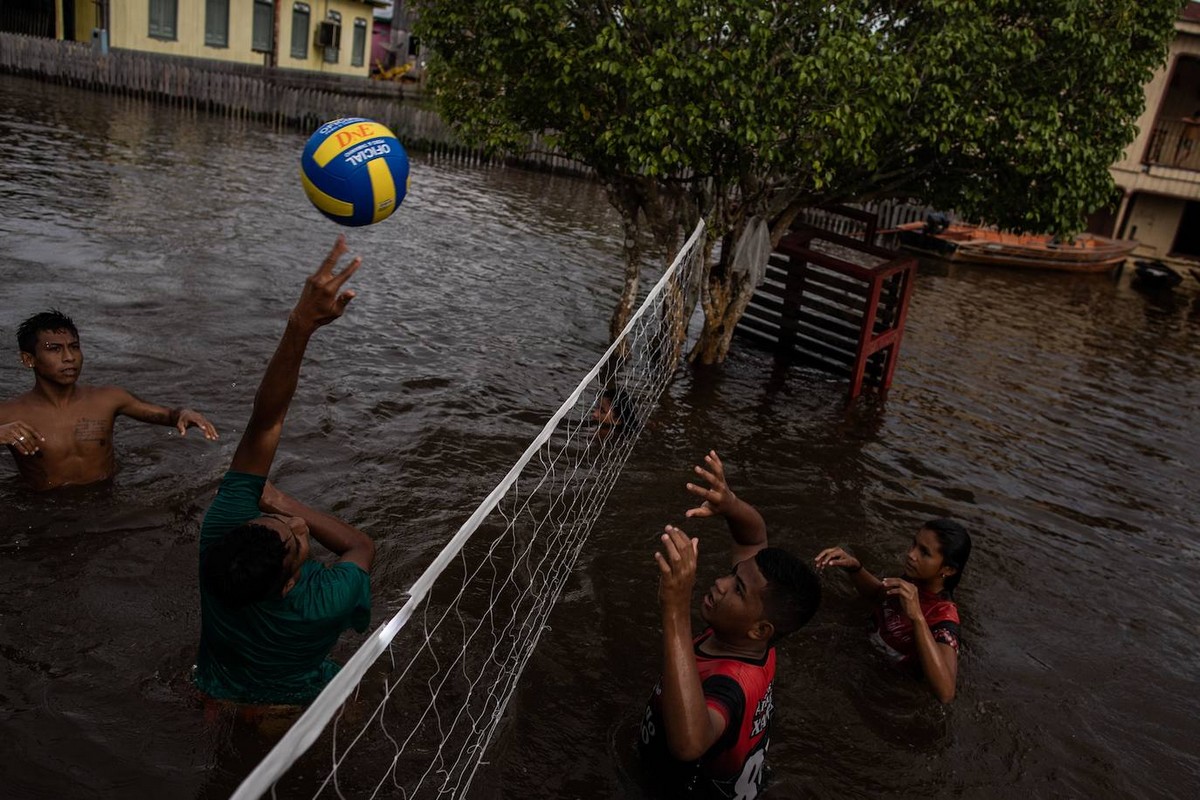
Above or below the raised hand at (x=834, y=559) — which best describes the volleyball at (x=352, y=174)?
above

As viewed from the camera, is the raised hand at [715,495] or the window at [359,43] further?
the window at [359,43]

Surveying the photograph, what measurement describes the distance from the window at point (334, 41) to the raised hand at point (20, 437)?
32.5m

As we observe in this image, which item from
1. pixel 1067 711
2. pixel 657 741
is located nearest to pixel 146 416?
pixel 657 741

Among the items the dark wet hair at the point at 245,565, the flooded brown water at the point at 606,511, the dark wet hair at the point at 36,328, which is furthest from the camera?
the dark wet hair at the point at 36,328

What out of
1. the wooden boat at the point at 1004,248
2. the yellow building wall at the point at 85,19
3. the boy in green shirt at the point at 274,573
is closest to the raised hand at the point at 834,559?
the boy in green shirt at the point at 274,573

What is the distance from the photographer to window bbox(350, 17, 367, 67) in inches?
1443

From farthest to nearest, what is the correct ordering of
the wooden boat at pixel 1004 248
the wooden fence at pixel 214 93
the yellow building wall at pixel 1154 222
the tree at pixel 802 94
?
1. the yellow building wall at pixel 1154 222
2. the wooden fence at pixel 214 93
3. the wooden boat at pixel 1004 248
4. the tree at pixel 802 94

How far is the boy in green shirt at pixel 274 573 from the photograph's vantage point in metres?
3.13

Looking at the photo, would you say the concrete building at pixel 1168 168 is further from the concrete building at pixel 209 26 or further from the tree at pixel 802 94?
the concrete building at pixel 209 26

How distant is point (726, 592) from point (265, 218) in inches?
→ 521

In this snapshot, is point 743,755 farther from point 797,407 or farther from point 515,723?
point 797,407

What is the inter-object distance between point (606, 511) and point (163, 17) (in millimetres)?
28393

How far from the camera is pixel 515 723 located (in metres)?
4.71

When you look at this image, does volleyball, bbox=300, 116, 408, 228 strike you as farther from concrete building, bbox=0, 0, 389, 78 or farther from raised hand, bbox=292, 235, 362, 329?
concrete building, bbox=0, 0, 389, 78
